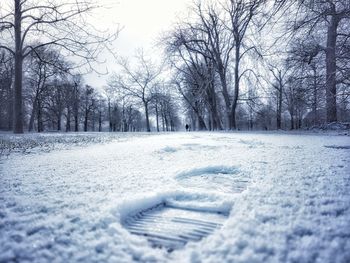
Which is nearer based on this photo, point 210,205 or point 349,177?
point 210,205

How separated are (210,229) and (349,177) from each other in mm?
1692

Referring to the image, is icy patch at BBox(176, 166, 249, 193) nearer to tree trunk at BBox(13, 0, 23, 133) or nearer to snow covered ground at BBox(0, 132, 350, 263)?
snow covered ground at BBox(0, 132, 350, 263)

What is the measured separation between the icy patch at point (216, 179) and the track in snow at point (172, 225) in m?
0.57

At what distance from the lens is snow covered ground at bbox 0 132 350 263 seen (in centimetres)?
117

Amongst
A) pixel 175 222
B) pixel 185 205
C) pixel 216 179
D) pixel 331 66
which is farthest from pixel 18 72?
pixel 331 66

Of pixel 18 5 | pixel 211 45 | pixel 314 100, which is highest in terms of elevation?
pixel 211 45

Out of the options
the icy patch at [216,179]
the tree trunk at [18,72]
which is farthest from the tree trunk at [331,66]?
the tree trunk at [18,72]

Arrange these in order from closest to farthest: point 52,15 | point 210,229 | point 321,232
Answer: point 321,232, point 210,229, point 52,15

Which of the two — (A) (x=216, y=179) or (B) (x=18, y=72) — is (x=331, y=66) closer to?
(A) (x=216, y=179)

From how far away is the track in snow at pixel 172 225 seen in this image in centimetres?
132

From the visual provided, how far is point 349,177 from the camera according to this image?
2.31 metres

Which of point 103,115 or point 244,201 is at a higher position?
point 103,115

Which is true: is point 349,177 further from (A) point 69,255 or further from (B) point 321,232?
(A) point 69,255

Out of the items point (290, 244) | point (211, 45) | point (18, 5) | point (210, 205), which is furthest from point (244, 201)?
point (211, 45)
